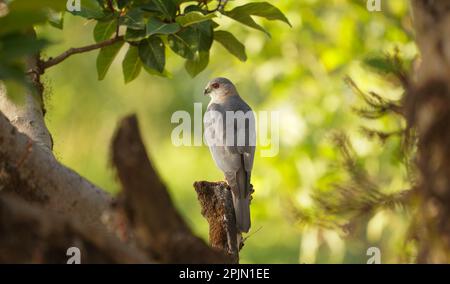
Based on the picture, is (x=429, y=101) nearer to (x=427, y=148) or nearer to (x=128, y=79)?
(x=427, y=148)

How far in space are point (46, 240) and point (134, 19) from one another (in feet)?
4.63

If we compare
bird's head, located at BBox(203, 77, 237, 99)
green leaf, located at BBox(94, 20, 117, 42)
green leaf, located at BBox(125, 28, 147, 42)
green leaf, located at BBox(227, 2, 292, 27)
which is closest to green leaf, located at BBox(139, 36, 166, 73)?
green leaf, located at BBox(125, 28, 147, 42)

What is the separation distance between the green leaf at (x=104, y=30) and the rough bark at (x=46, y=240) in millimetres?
1559

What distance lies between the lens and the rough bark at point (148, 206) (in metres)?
2.19

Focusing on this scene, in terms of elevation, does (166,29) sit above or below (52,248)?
above

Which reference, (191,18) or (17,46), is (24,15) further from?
(191,18)

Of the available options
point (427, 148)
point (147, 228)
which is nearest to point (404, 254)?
point (427, 148)

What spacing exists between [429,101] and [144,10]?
1721 mm

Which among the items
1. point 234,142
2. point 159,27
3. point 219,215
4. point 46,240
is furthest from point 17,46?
point 234,142

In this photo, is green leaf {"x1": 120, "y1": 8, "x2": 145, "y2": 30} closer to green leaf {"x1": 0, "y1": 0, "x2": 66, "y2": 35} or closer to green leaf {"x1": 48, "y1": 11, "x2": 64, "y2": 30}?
green leaf {"x1": 48, "y1": 11, "x2": 64, "y2": 30}

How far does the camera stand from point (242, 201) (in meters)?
4.35

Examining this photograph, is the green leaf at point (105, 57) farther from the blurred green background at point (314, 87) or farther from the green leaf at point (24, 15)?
the blurred green background at point (314, 87)
